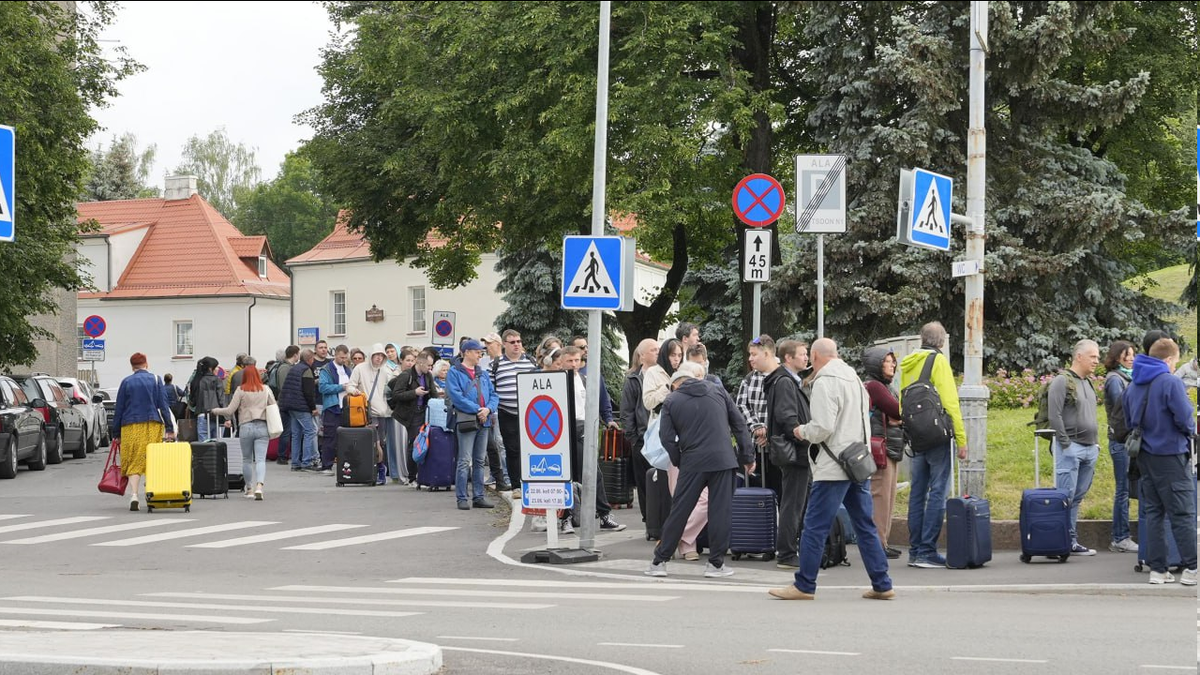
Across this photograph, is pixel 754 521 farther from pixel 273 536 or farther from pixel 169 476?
pixel 169 476

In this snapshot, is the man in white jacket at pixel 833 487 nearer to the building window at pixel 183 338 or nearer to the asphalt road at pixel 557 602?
the asphalt road at pixel 557 602

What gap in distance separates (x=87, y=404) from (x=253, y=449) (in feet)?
51.1

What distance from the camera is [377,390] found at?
23297 millimetres

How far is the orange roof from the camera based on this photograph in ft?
237

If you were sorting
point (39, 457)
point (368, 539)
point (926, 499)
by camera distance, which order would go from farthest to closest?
point (39, 457) < point (368, 539) < point (926, 499)

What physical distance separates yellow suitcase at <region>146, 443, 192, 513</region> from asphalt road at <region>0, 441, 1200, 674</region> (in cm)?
109

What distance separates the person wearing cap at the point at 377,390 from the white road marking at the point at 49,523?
510 cm

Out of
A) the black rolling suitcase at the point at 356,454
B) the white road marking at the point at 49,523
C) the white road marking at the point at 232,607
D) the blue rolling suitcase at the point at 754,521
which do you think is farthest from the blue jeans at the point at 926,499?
the black rolling suitcase at the point at 356,454

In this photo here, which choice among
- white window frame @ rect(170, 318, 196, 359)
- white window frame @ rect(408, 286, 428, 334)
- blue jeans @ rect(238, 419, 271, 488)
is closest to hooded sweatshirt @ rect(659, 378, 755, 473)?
blue jeans @ rect(238, 419, 271, 488)

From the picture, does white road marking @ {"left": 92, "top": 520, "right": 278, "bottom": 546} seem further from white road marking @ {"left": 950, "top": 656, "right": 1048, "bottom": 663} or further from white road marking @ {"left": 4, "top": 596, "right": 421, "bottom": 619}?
white road marking @ {"left": 950, "top": 656, "right": 1048, "bottom": 663}

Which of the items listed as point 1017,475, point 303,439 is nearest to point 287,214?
point 303,439

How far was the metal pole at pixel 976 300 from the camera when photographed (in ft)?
46.8

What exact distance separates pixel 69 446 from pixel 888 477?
23149 mm

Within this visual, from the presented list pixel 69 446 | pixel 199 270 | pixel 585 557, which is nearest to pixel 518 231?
pixel 69 446
